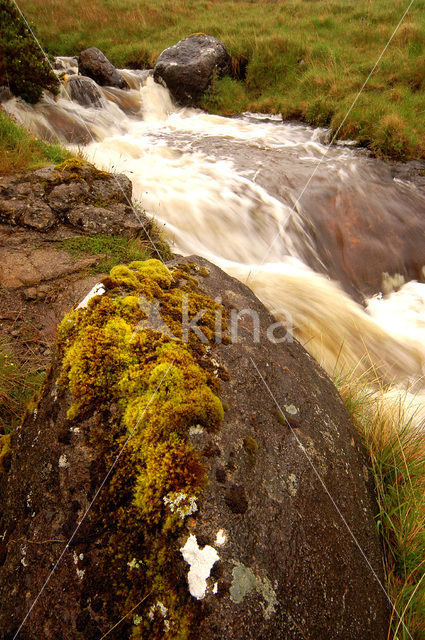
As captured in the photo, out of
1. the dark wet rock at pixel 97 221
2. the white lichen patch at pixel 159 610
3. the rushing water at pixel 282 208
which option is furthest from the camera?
the rushing water at pixel 282 208

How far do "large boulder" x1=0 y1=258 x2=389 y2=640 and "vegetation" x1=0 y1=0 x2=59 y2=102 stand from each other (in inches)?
304

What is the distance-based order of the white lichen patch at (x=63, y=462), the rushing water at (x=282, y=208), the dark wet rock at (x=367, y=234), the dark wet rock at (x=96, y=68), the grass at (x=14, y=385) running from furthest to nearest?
the dark wet rock at (x=96, y=68) < the dark wet rock at (x=367, y=234) < the rushing water at (x=282, y=208) < the grass at (x=14, y=385) < the white lichen patch at (x=63, y=462)

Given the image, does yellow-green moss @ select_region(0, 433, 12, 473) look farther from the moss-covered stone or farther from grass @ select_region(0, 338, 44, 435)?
the moss-covered stone

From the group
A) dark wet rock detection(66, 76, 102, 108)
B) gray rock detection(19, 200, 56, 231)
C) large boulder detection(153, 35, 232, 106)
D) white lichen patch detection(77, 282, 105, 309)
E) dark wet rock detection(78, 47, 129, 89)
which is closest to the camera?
white lichen patch detection(77, 282, 105, 309)

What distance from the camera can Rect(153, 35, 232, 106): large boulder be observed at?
1291cm

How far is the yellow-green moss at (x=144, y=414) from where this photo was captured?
4.59 ft

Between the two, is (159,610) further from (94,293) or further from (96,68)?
(96,68)

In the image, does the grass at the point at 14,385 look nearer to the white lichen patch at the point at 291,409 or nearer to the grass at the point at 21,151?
the white lichen patch at the point at 291,409

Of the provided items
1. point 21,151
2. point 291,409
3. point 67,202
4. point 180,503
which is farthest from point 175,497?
point 21,151

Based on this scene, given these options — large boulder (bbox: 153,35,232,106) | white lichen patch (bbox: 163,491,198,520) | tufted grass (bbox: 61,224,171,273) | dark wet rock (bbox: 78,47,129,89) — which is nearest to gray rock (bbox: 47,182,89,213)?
tufted grass (bbox: 61,224,171,273)

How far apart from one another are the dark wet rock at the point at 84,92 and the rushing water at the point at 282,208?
0.97 ft

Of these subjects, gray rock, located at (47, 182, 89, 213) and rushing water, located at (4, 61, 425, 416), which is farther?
rushing water, located at (4, 61, 425, 416)

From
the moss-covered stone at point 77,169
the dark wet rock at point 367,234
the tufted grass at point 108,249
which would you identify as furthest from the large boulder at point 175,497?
the dark wet rock at point 367,234

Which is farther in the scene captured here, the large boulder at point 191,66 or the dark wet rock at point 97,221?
the large boulder at point 191,66
